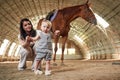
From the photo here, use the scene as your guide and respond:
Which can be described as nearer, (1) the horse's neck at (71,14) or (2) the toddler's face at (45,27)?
(2) the toddler's face at (45,27)

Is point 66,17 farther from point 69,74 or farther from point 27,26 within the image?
point 69,74

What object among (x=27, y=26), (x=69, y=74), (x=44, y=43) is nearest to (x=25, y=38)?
(x=27, y=26)

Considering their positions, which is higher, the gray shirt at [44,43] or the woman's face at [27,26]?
the woman's face at [27,26]

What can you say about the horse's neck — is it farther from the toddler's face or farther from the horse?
the toddler's face

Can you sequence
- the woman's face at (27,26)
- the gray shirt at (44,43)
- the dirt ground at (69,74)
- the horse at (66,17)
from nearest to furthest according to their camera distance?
1. the dirt ground at (69,74)
2. the gray shirt at (44,43)
3. the woman's face at (27,26)
4. the horse at (66,17)

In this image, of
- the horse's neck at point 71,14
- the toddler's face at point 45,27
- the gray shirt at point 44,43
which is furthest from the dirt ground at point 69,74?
the horse's neck at point 71,14

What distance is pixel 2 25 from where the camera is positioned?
25359 millimetres

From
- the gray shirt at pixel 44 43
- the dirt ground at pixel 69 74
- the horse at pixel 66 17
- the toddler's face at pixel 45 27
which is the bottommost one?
the dirt ground at pixel 69 74

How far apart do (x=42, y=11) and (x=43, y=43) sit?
22396mm

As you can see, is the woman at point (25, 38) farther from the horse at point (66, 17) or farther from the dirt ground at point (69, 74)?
the horse at point (66, 17)

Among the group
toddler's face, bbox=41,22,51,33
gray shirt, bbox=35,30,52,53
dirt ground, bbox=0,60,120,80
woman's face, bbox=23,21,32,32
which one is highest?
woman's face, bbox=23,21,32,32

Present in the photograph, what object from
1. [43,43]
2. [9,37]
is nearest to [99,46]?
[9,37]

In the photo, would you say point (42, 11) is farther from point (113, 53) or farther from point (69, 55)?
point (69, 55)

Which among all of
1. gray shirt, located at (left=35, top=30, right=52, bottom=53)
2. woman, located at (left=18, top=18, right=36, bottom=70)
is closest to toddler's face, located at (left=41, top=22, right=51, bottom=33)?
gray shirt, located at (left=35, top=30, right=52, bottom=53)
